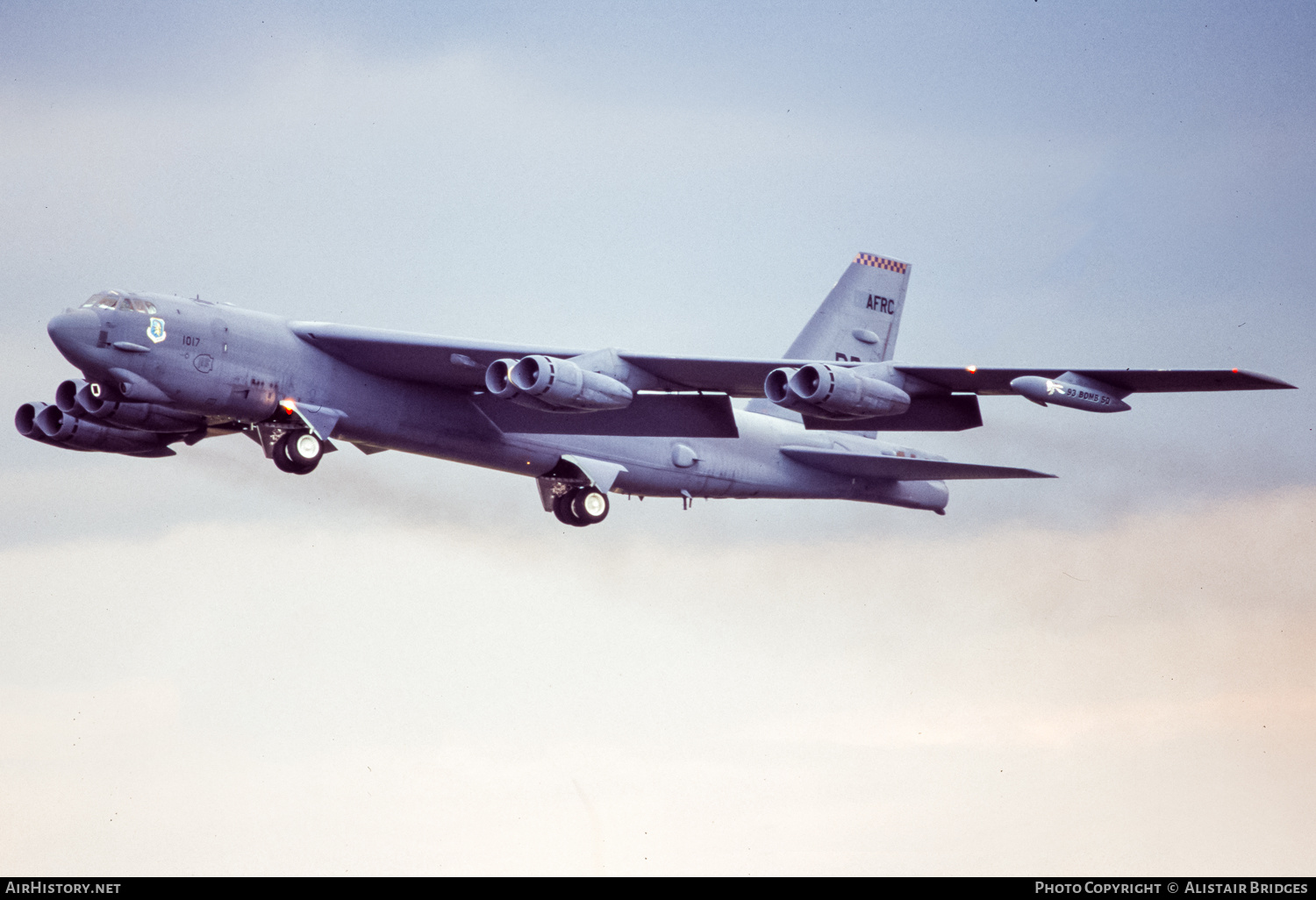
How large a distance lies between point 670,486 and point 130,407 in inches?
377

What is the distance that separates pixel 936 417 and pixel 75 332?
43.9ft

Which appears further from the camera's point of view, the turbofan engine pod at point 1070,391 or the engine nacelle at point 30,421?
the engine nacelle at point 30,421

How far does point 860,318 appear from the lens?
3544 cm

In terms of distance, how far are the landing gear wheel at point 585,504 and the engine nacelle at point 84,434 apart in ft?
24.1

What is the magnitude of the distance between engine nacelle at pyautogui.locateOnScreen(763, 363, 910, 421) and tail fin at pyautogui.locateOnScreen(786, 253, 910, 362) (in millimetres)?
8468

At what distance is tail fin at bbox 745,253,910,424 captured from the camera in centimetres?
3456

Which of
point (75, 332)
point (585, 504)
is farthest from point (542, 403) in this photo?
point (75, 332)

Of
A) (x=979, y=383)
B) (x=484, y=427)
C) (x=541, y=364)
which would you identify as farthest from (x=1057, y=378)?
(x=484, y=427)

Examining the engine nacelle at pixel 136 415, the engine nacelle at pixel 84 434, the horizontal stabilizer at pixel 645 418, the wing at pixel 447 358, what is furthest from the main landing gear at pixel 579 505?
the engine nacelle at pixel 84 434

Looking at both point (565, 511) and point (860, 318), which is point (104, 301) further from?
point (860, 318)

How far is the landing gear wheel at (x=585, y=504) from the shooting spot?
30.7 m

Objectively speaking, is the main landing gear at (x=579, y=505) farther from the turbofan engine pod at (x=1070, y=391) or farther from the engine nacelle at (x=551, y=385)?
the turbofan engine pod at (x=1070, y=391)

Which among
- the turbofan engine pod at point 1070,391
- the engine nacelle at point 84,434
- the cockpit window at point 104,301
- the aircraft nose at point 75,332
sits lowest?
the engine nacelle at point 84,434

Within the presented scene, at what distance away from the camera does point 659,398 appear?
96.9ft
